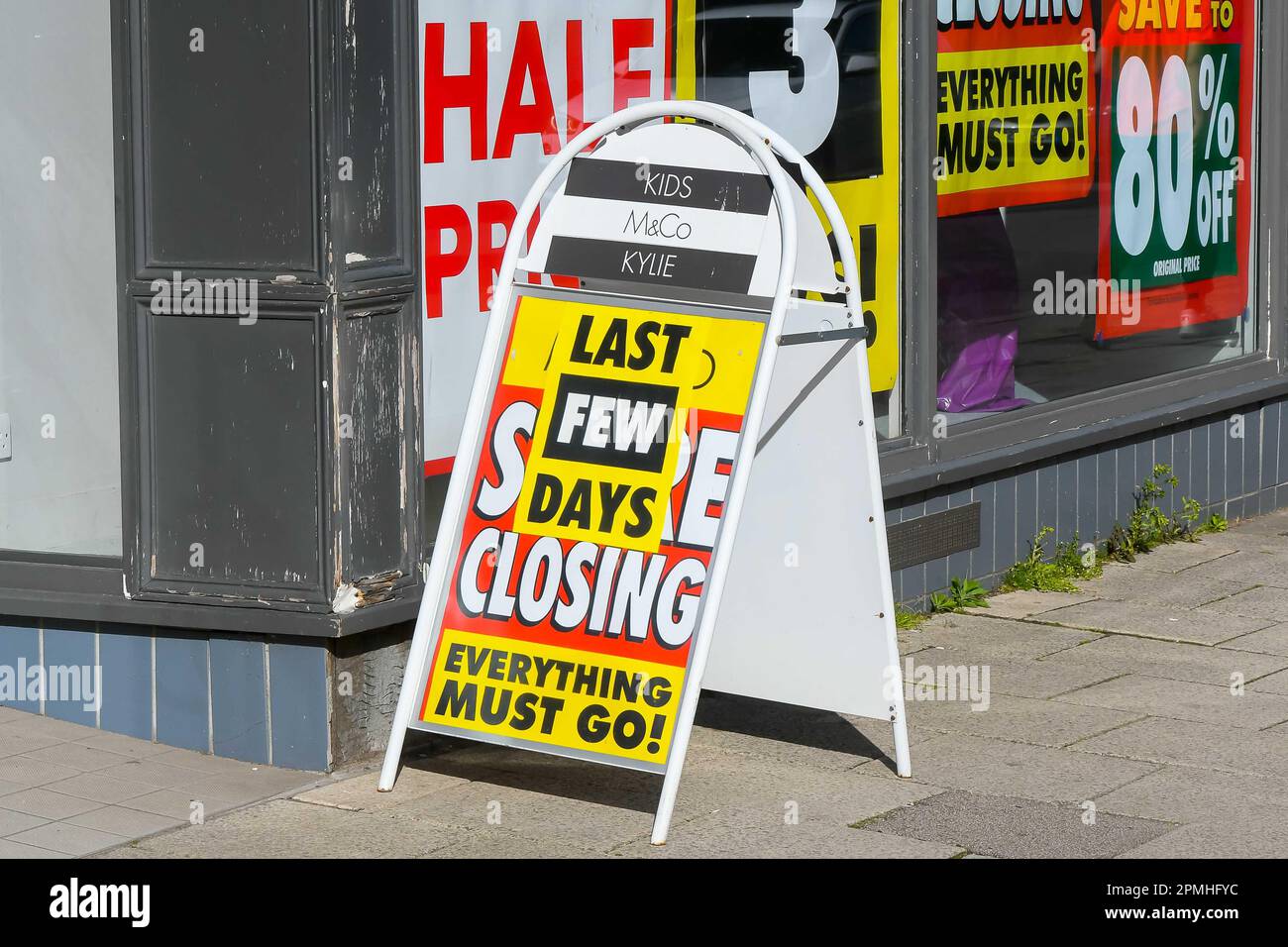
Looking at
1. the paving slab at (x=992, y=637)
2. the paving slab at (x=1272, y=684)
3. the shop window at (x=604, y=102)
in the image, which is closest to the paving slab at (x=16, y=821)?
the shop window at (x=604, y=102)

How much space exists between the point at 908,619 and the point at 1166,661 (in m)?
0.98

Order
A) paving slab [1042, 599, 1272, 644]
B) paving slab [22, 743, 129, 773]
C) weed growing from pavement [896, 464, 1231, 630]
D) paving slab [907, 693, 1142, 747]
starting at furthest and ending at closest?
weed growing from pavement [896, 464, 1231, 630] → paving slab [1042, 599, 1272, 644] → paving slab [907, 693, 1142, 747] → paving slab [22, 743, 129, 773]

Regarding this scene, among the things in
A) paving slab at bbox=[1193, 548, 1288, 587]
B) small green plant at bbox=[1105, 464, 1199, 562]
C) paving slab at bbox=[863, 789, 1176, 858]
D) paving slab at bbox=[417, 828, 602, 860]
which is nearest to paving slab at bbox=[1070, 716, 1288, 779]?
paving slab at bbox=[863, 789, 1176, 858]

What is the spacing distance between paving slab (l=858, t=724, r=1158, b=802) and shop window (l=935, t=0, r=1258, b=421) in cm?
220

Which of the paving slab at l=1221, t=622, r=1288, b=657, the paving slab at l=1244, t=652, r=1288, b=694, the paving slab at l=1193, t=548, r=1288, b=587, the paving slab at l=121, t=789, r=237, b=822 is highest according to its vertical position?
the paving slab at l=1193, t=548, r=1288, b=587

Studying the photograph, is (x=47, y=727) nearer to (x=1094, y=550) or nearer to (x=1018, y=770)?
(x=1018, y=770)

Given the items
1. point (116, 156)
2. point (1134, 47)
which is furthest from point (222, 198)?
point (1134, 47)

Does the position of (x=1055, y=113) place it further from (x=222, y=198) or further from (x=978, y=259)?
(x=222, y=198)

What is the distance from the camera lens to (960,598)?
7.27m

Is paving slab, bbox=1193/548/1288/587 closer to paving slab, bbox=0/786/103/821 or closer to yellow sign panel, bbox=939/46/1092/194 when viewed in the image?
yellow sign panel, bbox=939/46/1092/194

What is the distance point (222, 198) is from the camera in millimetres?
5164

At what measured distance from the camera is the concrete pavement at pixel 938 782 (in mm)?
4723

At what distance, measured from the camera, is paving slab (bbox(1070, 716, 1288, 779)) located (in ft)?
17.7
